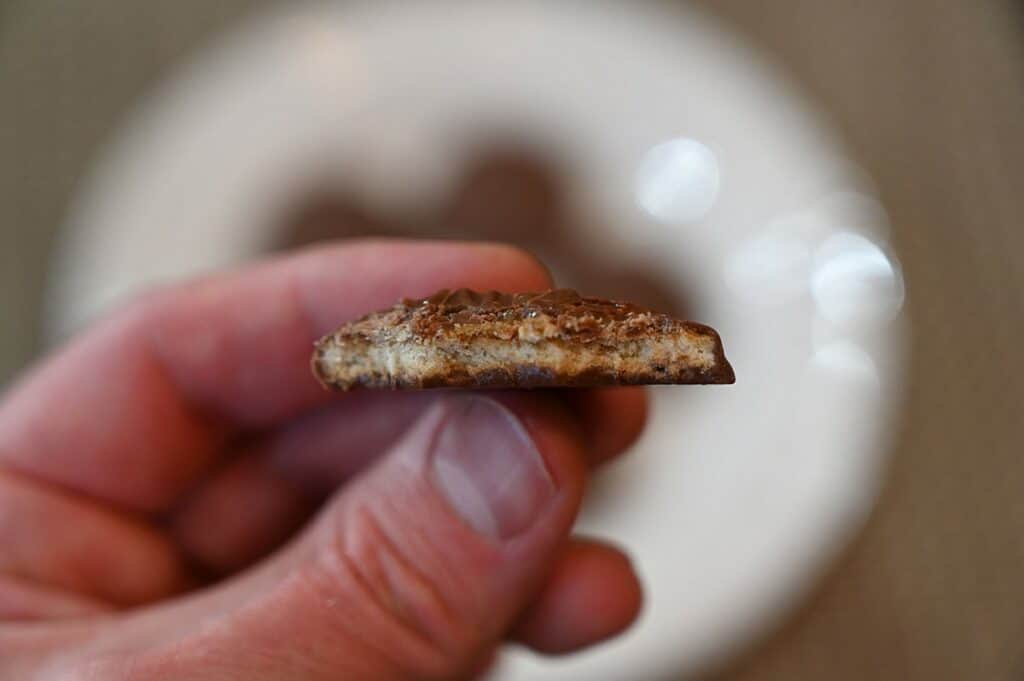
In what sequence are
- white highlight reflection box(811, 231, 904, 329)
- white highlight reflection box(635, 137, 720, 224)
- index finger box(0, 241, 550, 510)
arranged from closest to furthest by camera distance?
1. index finger box(0, 241, 550, 510)
2. white highlight reflection box(811, 231, 904, 329)
3. white highlight reflection box(635, 137, 720, 224)

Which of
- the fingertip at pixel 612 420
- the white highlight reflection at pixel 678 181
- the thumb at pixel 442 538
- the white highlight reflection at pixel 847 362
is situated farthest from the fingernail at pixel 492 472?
the white highlight reflection at pixel 678 181

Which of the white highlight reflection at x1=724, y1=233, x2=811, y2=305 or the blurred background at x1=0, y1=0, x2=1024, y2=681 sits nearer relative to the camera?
the blurred background at x1=0, y1=0, x2=1024, y2=681

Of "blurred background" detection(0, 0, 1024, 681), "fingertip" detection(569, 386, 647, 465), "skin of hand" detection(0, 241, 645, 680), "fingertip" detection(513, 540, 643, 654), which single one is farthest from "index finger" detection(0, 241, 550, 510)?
"blurred background" detection(0, 0, 1024, 681)

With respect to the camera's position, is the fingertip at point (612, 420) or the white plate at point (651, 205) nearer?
the fingertip at point (612, 420)

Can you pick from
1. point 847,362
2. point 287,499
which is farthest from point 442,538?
point 847,362

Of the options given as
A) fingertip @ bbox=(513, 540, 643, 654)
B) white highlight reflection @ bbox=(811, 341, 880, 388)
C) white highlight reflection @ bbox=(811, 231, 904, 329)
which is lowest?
fingertip @ bbox=(513, 540, 643, 654)

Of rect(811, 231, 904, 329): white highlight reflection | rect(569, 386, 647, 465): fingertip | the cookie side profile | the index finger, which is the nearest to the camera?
the cookie side profile

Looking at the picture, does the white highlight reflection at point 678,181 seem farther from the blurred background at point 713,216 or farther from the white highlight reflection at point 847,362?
the white highlight reflection at point 847,362

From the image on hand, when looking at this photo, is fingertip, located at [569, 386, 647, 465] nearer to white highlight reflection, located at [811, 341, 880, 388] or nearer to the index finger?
the index finger
